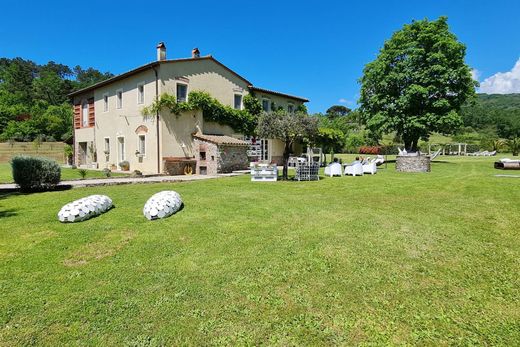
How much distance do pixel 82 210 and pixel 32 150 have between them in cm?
3298

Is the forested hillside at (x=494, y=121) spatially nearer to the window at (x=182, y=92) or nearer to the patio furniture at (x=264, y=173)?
the window at (x=182, y=92)

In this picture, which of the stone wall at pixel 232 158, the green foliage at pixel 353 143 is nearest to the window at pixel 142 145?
the stone wall at pixel 232 158

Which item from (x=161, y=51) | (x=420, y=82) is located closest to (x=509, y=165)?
(x=420, y=82)

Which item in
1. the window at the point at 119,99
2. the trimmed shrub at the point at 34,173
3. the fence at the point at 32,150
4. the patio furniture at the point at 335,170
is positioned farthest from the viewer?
the fence at the point at 32,150

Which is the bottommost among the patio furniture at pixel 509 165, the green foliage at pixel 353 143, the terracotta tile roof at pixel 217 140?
the patio furniture at pixel 509 165

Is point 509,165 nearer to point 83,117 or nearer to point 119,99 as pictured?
point 119,99

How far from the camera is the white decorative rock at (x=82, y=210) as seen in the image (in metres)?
6.65

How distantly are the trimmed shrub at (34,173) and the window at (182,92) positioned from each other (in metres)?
9.09

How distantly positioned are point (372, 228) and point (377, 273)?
184 cm

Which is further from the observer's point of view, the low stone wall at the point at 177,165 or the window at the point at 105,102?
the window at the point at 105,102

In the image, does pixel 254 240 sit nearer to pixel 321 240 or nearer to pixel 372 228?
pixel 321 240

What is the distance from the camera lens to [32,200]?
9.17 meters

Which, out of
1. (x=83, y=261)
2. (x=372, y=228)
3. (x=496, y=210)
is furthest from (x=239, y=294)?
(x=496, y=210)

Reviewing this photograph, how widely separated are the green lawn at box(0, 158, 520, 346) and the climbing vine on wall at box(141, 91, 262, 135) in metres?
12.0
